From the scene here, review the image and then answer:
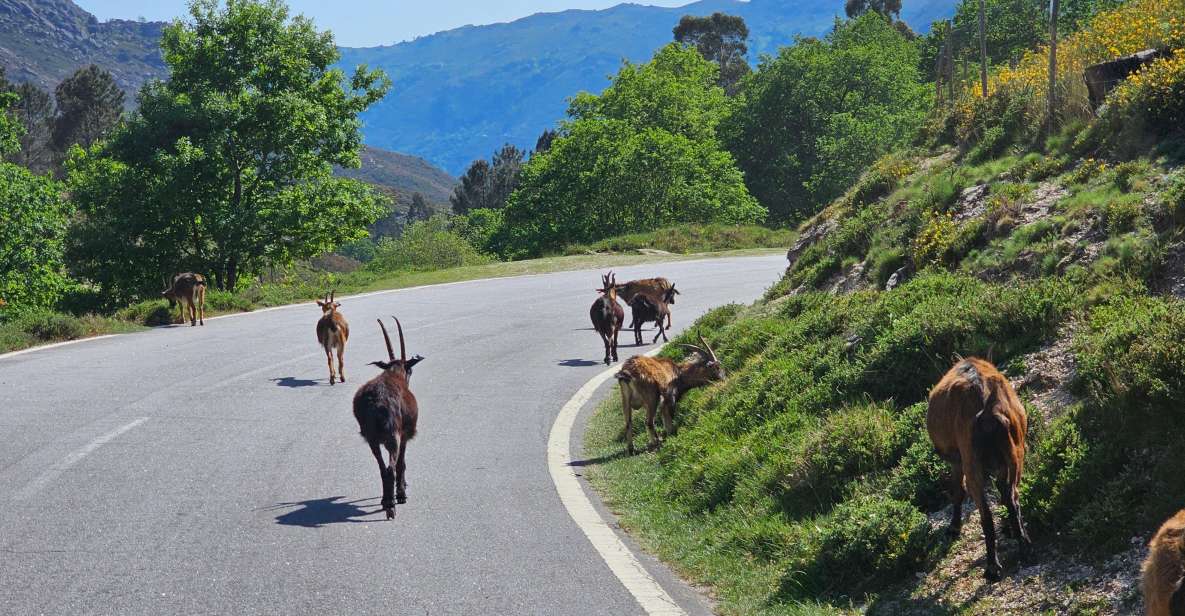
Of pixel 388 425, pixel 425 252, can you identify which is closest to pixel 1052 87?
pixel 388 425

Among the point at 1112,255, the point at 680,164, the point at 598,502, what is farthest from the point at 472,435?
the point at 680,164

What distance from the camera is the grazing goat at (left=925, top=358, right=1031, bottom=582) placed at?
564 centimetres

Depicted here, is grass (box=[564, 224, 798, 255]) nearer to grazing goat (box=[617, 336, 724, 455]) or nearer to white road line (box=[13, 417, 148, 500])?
grazing goat (box=[617, 336, 724, 455])

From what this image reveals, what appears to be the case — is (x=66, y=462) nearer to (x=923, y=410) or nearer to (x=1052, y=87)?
(x=923, y=410)

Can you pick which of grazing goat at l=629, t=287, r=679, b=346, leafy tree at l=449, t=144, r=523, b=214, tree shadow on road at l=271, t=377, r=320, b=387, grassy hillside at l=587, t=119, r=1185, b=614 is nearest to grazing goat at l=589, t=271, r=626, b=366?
grazing goat at l=629, t=287, r=679, b=346

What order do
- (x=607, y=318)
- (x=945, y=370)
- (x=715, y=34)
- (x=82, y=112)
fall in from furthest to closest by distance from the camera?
1. (x=715, y=34)
2. (x=82, y=112)
3. (x=607, y=318)
4. (x=945, y=370)

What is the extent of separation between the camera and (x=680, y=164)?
58.3 metres

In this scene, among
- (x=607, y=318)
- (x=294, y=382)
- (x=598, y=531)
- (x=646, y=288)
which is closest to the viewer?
(x=598, y=531)

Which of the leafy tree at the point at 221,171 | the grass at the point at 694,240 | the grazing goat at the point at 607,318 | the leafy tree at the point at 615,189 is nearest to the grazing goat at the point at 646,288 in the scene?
the grazing goat at the point at 607,318

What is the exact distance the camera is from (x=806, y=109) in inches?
2655

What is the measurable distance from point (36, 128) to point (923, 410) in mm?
102905

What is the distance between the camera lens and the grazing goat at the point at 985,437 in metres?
5.64

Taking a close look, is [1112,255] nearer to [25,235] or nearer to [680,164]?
[25,235]

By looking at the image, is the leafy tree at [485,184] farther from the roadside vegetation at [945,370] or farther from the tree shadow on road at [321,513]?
the tree shadow on road at [321,513]
